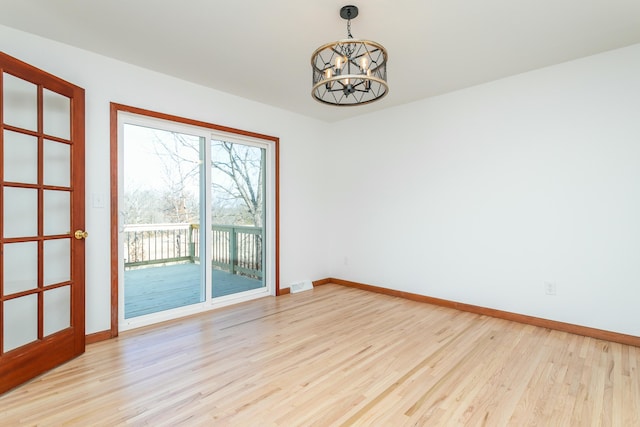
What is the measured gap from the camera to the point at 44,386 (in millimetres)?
2082

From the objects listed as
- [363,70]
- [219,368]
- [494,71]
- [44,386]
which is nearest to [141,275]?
[44,386]

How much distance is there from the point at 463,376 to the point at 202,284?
110 inches

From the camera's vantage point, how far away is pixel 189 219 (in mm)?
3547

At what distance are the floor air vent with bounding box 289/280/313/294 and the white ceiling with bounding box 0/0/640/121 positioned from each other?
2.75 metres

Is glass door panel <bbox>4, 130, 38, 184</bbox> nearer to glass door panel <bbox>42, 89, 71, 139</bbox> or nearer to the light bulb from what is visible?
glass door panel <bbox>42, 89, 71, 139</bbox>

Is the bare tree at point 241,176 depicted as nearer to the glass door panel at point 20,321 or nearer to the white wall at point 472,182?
the white wall at point 472,182

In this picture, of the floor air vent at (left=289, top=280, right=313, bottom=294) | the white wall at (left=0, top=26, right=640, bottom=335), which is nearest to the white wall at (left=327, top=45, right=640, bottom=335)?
the white wall at (left=0, top=26, right=640, bottom=335)

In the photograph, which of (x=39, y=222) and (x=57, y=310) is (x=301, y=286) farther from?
(x=39, y=222)

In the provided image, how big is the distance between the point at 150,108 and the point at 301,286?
2.93 metres

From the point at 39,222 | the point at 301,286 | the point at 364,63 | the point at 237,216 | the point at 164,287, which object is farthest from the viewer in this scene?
the point at 301,286

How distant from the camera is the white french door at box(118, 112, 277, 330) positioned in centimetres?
316

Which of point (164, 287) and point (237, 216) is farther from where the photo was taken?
point (237, 216)

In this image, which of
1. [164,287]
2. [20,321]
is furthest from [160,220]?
[20,321]

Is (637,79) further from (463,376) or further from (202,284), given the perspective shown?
(202,284)
